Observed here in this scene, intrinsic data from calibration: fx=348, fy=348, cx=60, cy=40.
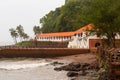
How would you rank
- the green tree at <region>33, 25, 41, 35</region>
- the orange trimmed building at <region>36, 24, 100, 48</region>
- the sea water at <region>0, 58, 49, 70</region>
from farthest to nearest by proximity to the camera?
the green tree at <region>33, 25, 41, 35</region> → the orange trimmed building at <region>36, 24, 100, 48</region> → the sea water at <region>0, 58, 49, 70</region>

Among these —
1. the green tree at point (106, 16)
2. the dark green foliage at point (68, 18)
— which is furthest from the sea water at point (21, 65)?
the dark green foliage at point (68, 18)

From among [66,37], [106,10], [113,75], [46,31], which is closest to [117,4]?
[106,10]

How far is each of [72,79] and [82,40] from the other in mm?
47022

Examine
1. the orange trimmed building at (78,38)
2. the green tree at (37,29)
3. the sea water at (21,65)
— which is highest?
the green tree at (37,29)

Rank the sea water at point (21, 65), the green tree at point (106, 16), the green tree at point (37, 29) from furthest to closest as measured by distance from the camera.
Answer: the green tree at point (37, 29)
the sea water at point (21, 65)
the green tree at point (106, 16)

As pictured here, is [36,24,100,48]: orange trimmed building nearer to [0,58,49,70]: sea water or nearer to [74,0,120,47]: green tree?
[74,0,120,47]: green tree

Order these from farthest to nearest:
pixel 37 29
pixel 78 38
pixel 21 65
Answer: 1. pixel 37 29
2. pixel 78 38
3. pixel 21 65

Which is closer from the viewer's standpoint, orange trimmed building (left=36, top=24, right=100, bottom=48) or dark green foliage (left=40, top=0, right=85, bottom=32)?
orange trimmed building (left=36, top=24, right=100, bottom=48)

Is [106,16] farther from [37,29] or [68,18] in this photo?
[37,29]

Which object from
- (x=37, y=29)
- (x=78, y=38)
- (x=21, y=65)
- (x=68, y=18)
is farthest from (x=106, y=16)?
(x=37, y=29)

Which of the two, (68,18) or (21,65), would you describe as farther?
(68,18)

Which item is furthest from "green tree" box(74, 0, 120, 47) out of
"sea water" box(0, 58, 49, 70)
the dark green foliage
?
the dark green foliage

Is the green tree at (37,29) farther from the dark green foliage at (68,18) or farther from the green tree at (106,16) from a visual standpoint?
the green tree at (106,16)

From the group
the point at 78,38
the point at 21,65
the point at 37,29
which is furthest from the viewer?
the point at 37,29
